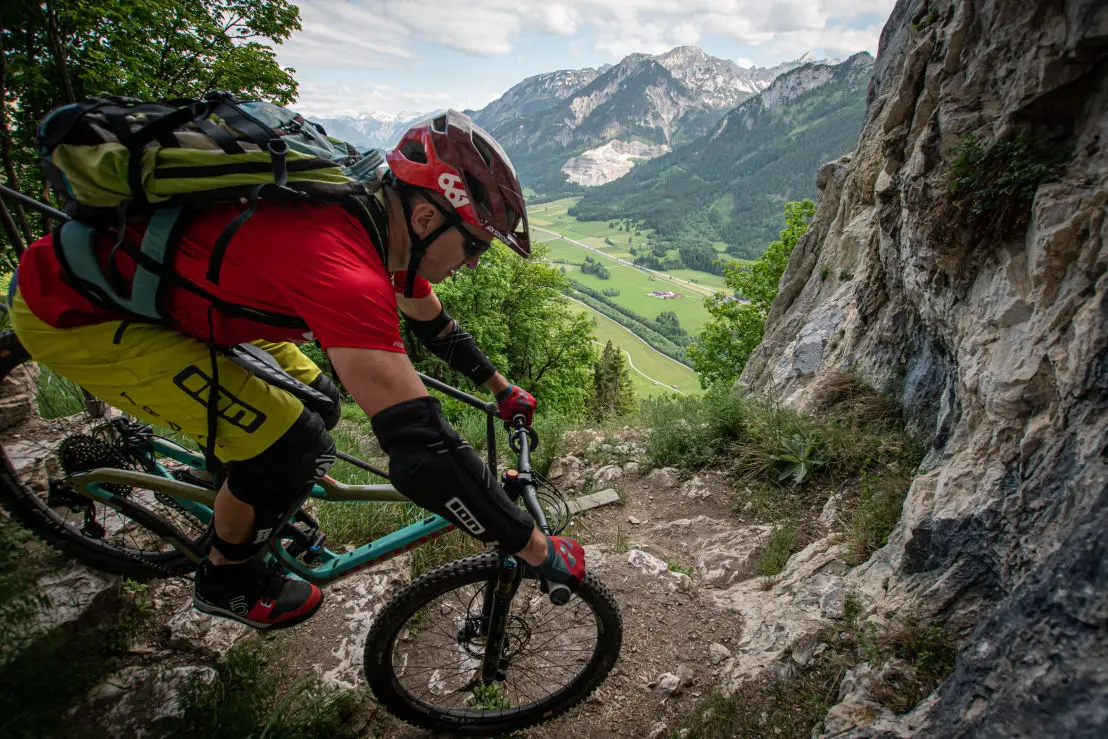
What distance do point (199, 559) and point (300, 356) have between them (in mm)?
1436

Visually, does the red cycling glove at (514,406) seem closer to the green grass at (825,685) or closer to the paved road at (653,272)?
the green grass at (825,685)

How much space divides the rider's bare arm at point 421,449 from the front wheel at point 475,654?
79cm

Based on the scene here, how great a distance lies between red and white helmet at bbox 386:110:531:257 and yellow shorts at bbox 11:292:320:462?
132 centimetres

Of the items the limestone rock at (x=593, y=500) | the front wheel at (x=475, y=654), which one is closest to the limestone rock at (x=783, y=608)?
the front wheel at (x=475, y=654)

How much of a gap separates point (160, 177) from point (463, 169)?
1286mm

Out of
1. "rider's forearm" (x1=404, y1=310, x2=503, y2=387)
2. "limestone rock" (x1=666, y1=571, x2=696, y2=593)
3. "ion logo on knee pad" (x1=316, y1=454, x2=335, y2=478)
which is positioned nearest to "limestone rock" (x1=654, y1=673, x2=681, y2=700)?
"limestone rock" (x1=666, y1=571, x2=696, y2=593)

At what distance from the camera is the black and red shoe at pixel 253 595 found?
2.84 m

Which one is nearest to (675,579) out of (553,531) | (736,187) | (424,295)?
(553,531)

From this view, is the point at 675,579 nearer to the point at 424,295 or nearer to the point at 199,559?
Answer: the point at 424,295

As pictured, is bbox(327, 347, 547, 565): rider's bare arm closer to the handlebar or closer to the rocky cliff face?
the handlebar

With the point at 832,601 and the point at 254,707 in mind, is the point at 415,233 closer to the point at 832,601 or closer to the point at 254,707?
the point at 254,707

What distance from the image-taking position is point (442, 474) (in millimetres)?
2064

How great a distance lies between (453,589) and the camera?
293 cm

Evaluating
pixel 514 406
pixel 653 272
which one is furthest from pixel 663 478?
pixel 653 272
